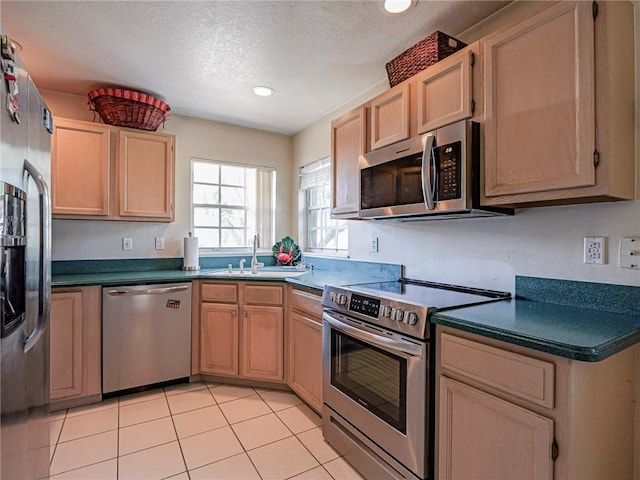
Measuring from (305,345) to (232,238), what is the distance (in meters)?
1.68

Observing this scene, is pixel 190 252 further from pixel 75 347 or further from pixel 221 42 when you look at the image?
pixel 221 42

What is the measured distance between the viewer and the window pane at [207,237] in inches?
135

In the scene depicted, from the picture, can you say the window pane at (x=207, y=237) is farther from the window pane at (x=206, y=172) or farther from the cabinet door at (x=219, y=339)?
the cabinet door at (x=219, y=339)

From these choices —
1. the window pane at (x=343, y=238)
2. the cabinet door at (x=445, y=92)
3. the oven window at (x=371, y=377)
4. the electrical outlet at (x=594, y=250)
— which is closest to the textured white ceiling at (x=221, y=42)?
the cabinet door at (x=445, y=92)

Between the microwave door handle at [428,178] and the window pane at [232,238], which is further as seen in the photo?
the window pane at [232,238]

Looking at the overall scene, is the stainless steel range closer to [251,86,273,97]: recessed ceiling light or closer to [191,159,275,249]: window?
[251,86,273,97]: recessed ceiling light

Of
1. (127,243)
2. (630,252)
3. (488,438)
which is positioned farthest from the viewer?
(127,243)

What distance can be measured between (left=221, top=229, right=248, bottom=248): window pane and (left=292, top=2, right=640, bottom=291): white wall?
1.63 meters

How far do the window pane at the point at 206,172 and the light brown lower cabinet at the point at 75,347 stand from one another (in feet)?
4.78

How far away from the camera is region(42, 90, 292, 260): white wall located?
9.15 ft

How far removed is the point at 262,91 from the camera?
2.72 m

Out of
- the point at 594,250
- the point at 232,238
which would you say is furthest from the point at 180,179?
the point at 594,250

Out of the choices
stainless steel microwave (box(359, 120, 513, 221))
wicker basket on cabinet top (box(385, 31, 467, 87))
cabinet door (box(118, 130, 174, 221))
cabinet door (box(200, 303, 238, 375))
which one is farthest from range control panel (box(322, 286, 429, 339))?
cabinet door (box(118, 130, 174, 221))

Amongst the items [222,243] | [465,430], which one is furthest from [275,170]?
[465,430]
